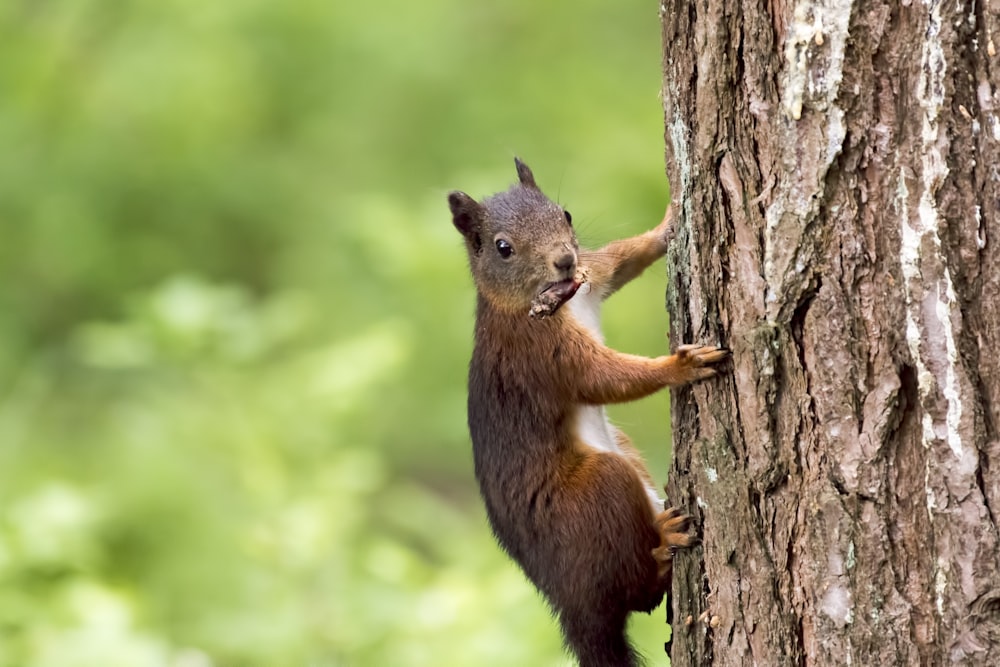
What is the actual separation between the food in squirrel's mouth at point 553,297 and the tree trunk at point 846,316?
2.39ft

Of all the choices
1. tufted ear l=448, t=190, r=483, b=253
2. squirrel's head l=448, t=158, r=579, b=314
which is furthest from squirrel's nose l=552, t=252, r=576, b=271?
tufted ear l=448, t=190, r=483, b=253

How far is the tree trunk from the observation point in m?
1.68

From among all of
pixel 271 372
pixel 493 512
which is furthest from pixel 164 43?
pixel 493 512

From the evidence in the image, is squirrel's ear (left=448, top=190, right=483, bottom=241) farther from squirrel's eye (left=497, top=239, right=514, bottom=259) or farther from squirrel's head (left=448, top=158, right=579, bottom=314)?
squirrel's eye (left=497, top=239, right=514, bottom=259)

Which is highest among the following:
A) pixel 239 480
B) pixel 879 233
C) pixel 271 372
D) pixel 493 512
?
pixel 271 372

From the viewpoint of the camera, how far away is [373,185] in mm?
8062

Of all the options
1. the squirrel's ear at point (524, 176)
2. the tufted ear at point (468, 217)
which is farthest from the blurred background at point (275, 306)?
the tufted ear at point (468, 217)

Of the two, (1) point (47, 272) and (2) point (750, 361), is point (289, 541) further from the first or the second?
(1) point (47, 272)

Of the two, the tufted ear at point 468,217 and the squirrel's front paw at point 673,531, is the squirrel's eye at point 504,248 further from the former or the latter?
the squirrel's front paw at point 673,531

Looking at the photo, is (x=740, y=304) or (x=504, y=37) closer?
(x=740, y=304)

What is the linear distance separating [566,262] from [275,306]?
3.03 meters

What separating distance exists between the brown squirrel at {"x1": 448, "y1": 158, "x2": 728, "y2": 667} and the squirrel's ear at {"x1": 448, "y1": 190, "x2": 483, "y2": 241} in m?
0.16

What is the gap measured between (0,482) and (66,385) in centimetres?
187

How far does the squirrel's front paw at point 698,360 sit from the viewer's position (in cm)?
206
